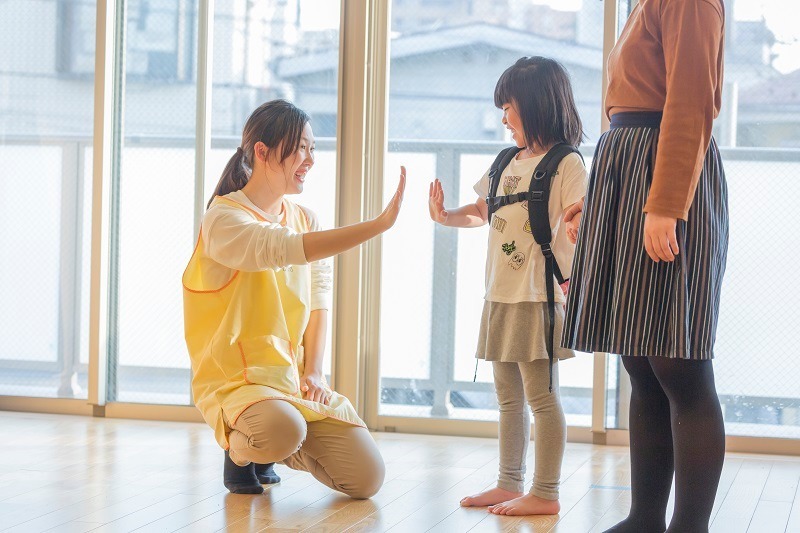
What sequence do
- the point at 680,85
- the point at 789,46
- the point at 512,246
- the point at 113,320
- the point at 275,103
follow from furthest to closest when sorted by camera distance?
the point at 113,320
the point at 789,46
the point at 275,103
the point at 512,246
the point at 680,85

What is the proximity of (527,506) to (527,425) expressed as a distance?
0.66ft

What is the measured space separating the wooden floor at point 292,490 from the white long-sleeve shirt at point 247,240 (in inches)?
22.3

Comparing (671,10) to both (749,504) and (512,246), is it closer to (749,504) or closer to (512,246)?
(512,246)

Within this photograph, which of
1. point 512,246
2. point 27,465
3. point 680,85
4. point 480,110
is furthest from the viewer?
point 480,110

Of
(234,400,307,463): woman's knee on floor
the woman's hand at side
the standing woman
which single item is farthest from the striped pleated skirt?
the woman's hand at side

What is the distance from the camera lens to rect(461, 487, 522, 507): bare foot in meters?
2.31

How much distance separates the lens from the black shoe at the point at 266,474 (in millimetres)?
2529

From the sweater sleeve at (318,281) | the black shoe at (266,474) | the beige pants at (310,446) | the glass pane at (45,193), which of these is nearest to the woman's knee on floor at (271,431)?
the beige pants at (310,446)

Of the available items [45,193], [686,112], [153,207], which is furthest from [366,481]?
[45,193]

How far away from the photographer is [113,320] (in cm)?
376

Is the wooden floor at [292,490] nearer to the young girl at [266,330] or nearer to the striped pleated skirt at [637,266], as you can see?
the young girl at [266,330]

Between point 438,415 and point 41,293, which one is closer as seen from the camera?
point 438,415

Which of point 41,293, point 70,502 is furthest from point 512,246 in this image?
point 41,293

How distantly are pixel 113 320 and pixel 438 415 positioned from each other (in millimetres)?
1296
